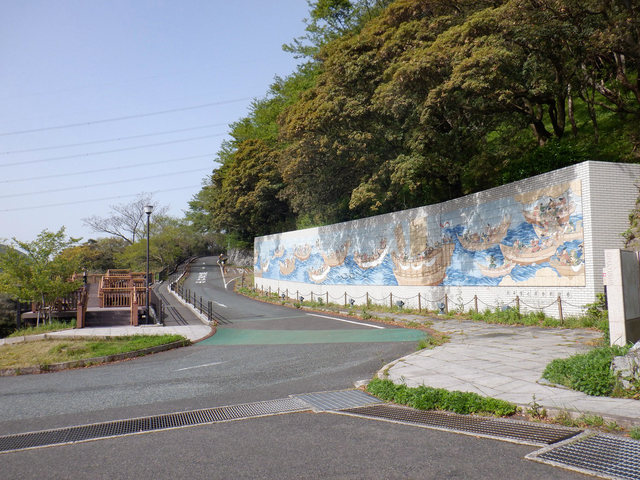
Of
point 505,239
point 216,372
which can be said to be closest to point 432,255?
point 505,239

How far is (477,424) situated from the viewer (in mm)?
5863

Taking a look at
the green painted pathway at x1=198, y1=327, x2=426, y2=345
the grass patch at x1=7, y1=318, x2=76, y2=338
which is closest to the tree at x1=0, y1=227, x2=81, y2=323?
the grass patch at x1=7, y1=318, x2=76, y2=338

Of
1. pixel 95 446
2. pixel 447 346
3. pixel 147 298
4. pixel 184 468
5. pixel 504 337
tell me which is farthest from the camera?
pixel 147 298

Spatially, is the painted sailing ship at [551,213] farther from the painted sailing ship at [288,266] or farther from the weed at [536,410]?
the painted sailing ship at [288,266]

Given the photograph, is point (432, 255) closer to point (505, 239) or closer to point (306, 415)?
point (505, 239)

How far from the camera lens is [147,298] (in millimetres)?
21594

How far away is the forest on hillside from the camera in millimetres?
15141

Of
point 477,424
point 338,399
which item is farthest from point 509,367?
point 338,399

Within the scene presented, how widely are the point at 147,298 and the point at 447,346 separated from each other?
15145 millimetres

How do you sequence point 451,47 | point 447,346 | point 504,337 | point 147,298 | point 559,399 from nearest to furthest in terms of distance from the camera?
point 559,399 < point 447,346 < point 504,337 < point 451,47 < point 147,298

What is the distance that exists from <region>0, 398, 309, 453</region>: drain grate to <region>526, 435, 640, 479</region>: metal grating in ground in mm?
3542

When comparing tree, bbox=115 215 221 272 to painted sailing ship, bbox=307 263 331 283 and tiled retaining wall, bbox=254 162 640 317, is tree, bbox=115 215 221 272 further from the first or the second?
tiled retaining wall, bbox=254 162 640 317

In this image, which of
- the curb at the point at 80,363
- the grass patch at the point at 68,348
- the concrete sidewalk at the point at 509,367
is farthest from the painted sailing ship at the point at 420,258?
→ the curb at the point at 80,363

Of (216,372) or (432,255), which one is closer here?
(216,372)
